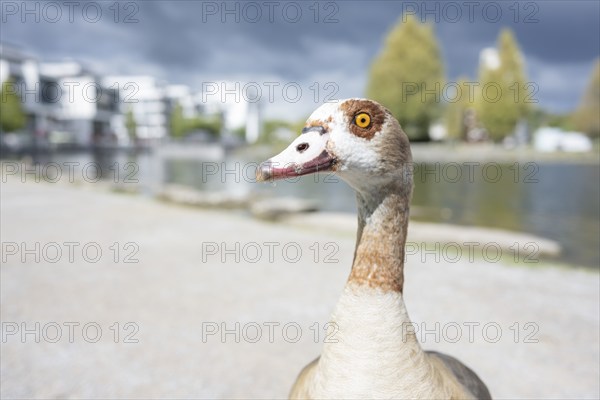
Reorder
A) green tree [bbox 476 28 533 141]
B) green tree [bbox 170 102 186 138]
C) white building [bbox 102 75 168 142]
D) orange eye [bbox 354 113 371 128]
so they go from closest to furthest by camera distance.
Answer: orange eye [bbox 354 113 371 128], green tree [bbox 476 28 533 141], green tree [bbox 170 102 186 138], white building [bbox 102 75 168 142]

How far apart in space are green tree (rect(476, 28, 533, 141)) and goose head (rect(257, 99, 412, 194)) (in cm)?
5597

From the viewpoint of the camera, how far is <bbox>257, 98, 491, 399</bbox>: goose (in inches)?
64.1

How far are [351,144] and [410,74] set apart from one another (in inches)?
1884

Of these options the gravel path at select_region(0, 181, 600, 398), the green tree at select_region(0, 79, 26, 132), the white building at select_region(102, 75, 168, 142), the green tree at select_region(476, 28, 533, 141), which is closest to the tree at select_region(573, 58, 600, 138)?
the green tree at select_region(476, 28, 533, 141)

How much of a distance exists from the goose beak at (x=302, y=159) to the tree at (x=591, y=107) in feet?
230

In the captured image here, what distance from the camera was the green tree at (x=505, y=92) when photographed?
52344mm

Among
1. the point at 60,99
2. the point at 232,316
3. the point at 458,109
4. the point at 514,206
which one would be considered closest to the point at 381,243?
the point at 232,316

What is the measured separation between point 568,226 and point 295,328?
34.7ft

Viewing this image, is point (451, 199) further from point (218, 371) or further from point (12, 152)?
point (12, 152)

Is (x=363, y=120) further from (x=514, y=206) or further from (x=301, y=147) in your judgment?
(x=514, y=206)

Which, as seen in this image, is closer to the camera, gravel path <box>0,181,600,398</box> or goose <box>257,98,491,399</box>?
goose <box>257,98,491,399</box>

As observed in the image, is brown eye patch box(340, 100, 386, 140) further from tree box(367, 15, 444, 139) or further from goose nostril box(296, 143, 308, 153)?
tree box(367, 15, 444, 139)

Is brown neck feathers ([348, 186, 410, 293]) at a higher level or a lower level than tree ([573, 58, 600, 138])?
lower

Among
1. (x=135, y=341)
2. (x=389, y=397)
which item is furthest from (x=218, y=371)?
(x=389, y=397)
